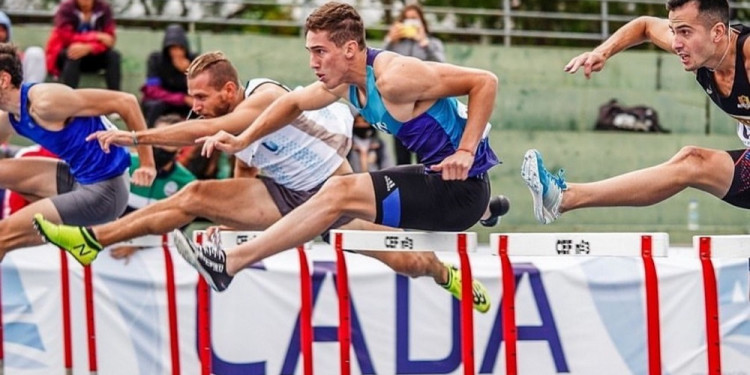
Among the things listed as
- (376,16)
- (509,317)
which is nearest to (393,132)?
(509,317)

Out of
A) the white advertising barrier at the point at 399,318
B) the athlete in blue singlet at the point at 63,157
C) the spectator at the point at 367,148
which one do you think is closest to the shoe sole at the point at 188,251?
the athlete in blue singlet at the point at 63,157

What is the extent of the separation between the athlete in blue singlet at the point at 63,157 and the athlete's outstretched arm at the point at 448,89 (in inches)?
79.1

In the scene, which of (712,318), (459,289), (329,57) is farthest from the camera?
(459,289)

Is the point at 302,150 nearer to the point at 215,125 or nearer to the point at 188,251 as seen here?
the point at 215,125

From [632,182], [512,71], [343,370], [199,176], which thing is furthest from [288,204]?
[512,71]

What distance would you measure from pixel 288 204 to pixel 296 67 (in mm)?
5086

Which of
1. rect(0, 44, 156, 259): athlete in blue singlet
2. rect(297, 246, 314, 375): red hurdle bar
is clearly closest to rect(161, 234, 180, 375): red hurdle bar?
rect(0, 44, 156, 259): athlete in blue singlet

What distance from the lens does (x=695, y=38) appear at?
5.89 metres

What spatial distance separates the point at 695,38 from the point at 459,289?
8.18ft

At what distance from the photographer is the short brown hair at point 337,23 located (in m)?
6.14

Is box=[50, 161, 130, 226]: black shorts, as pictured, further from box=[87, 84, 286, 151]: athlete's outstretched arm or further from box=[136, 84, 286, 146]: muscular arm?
box=[136, 84, 286, 146]: muscular arm

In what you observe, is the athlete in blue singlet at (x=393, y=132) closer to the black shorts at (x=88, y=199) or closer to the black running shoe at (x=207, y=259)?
the black running shoe at (x=207, y=259)

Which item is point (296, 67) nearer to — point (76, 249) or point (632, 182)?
point (76, 249)

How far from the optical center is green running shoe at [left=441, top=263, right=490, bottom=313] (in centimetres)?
779
